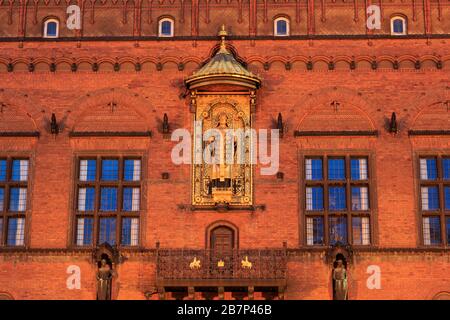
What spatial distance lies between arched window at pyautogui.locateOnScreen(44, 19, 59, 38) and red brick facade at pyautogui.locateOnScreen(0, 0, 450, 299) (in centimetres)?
25

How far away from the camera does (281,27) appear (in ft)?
121

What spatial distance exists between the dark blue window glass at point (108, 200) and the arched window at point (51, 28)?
6419 millimetres

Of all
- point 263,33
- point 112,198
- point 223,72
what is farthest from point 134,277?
point 263,33

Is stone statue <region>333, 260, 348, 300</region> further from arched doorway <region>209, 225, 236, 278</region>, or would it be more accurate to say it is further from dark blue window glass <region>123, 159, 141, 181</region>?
dark blue window glass <region>123, 159, 141, 181</region>

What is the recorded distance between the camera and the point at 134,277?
113ft

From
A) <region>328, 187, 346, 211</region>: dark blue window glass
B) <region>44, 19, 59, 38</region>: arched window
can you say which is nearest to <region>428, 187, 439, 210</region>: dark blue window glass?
<region>328, 187, 346, 211</region>: dark blue window glass

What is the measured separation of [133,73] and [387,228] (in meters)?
10.8

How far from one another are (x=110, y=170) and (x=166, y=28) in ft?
19.0

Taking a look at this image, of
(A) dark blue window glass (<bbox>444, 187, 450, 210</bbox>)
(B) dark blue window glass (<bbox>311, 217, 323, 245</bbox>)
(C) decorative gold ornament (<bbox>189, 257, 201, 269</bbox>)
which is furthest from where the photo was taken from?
(A) dark blue window glass (<bbox>444, 187, 450, 210</bbox>)

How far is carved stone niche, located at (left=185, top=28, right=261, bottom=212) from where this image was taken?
115 feet

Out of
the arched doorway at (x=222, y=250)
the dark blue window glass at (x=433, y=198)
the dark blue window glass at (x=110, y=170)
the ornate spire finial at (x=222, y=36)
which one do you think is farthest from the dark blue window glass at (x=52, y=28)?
the dark blue window glass at (x=433, y=198)

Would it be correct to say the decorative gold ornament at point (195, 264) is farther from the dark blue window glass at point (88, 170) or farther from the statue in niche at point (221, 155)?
the dark blue window glass at point (88, 170)

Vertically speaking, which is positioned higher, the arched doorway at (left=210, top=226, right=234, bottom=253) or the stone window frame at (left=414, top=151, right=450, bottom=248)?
the stone window frame at (left=414, top=151, right=450, bottom=248)
